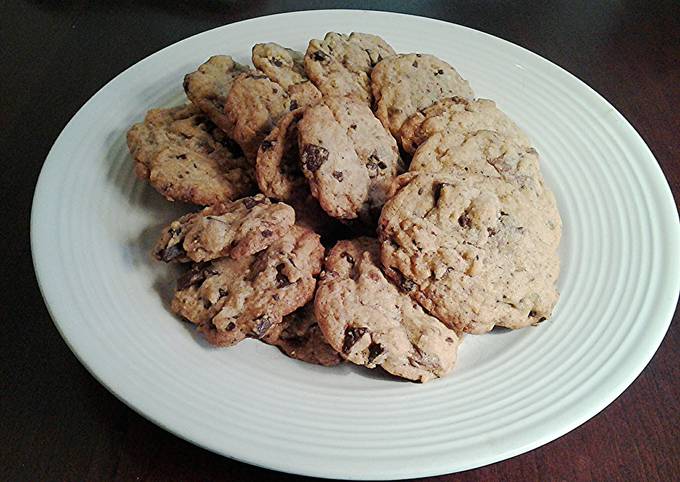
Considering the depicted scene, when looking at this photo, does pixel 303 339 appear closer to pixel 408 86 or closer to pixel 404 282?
pixel 404 282

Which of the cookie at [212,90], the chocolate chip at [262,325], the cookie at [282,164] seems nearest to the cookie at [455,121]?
the cookie at [282,164]

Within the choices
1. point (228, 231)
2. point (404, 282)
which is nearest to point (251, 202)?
point (228, 231)

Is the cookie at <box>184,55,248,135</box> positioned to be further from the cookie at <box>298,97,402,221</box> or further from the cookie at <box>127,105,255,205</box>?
the cookie at <box>298,97,402,221</box>

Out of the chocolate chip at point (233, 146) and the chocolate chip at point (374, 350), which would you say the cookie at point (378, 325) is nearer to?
the chocolate chip at point (374, 350)

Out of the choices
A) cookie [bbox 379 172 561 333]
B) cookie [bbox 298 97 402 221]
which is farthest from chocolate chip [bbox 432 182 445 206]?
cookie [bbox 298 97 402 221]

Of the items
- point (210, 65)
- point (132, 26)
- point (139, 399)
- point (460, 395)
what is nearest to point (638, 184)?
point (460, 395)

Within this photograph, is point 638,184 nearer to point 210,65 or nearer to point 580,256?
point 580,256
